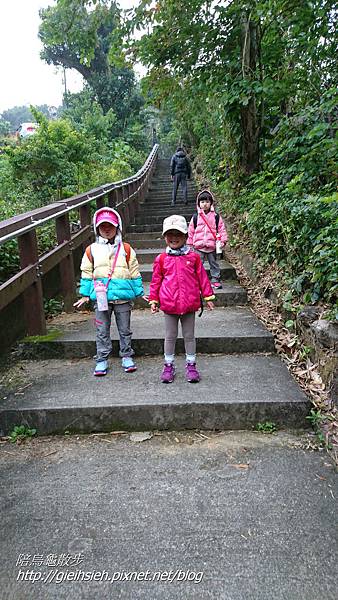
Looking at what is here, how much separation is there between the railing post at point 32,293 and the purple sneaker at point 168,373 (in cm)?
125

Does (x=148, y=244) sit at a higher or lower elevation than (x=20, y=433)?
higher

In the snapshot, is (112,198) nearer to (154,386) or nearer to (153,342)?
(153,342)

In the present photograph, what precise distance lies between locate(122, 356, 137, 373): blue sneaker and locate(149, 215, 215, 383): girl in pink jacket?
294 millimetres

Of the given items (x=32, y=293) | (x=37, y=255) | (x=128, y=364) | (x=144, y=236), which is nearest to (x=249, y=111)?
(x=144, y=236)

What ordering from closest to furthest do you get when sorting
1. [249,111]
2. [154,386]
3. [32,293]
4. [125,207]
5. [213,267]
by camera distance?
[154,386] → [32,293] → [213,267] → [249,111] → [125,207]

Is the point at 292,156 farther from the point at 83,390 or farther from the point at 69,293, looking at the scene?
the point at 83,390

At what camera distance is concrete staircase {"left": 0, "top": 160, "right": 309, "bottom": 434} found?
2.71 m

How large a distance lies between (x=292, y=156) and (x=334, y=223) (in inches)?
105

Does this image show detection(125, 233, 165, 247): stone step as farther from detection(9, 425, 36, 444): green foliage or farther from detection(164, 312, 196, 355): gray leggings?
detection(9, 425, 36, 444): green foliage

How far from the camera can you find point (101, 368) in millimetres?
3244

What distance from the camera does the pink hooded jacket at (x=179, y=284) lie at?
3043 millimetres

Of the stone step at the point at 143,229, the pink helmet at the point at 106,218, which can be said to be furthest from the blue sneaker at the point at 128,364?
the stone step at the point at 143,229

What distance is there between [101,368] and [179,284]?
34.7 inches

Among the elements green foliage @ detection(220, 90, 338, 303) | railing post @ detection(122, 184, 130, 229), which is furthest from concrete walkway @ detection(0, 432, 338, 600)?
railing post @ detection(122, 184, 130, 229)
